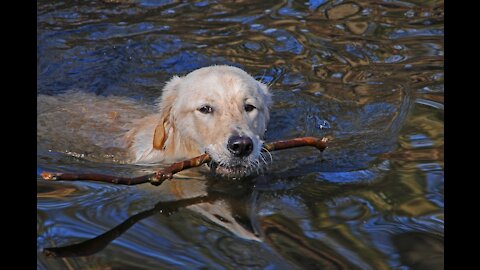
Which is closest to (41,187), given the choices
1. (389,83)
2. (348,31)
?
(389,83)

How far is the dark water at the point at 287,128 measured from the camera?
365 cm

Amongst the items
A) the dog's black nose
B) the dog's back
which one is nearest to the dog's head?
→ the dog's black nose

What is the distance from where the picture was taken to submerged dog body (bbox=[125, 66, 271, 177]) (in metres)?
4.69

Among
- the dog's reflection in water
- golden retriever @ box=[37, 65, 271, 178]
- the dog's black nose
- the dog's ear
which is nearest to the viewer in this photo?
the dog's reflection in water

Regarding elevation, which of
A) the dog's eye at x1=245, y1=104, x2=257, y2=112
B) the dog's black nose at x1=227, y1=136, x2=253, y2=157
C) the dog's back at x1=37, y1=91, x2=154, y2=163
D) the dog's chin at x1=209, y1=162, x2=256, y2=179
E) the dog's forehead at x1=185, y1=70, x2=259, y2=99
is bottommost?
Answer: the dog's back at x1=37, y1=91, x2=154, y2=163

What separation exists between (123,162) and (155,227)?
1980 millimetres

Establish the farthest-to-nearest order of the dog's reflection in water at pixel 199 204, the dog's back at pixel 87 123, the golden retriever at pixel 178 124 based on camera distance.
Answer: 1. the dog's back at pixel 87 123
2. the golden retriever at pixel 178 124
3. the dog's reflection in water at pixel 199 204

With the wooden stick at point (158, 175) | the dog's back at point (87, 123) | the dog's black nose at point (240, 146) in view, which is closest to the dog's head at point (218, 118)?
the dog's black nose at point (240, 146)

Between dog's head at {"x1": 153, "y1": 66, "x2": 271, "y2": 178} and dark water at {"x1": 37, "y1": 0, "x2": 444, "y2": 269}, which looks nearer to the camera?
dark water at {"x1": 37, "y1": 0, "x2": 444, "y2": 269}

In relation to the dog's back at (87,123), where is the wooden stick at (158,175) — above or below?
above

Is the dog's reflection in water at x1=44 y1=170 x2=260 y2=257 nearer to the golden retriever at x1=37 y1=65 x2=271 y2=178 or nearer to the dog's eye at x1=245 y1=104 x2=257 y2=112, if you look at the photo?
the golden retriever at x1=37 y1=65 x2=271 y2=178

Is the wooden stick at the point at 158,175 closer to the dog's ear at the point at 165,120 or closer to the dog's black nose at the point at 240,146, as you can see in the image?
the dog's black nose at the point at 240,146

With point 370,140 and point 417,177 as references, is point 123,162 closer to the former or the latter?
point 370,140
